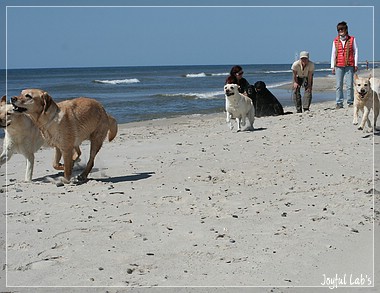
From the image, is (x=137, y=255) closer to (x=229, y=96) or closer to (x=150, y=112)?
(x=229, y=96)

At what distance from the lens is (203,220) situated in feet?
17.3

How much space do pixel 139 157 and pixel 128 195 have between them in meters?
2.46

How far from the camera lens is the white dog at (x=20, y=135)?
24.3 ft

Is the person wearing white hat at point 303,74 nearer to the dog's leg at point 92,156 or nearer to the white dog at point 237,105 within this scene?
the white dog at point 237,105

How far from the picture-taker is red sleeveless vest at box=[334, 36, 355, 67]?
12.8 m

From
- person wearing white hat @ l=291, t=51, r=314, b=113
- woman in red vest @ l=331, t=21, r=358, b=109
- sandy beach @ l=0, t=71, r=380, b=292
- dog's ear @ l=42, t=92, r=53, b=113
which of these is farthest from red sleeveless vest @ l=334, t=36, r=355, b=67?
dog's ear @ l=42, t=92, r=53, b=113

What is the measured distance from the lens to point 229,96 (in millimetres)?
10898

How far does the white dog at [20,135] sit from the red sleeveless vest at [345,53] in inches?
299

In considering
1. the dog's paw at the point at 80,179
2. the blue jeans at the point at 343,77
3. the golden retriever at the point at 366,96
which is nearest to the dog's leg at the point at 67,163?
the dog's paw at the point at 80,179

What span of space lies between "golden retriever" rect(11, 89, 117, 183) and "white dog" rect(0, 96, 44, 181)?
345 millimetres

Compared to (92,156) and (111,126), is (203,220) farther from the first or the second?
(111,126)

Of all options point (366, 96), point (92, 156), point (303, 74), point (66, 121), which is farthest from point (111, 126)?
point (303, 74)

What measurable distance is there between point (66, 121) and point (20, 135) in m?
0.85

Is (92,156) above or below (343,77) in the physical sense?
below
